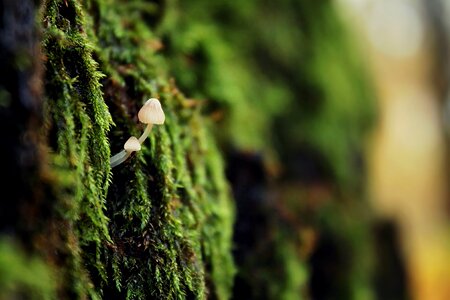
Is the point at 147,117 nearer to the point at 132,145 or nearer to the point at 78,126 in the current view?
the point at 132,145

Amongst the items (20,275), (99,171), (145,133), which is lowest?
(20,275)

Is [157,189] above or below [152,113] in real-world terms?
below

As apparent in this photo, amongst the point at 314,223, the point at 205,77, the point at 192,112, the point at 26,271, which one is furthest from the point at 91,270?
the point at 314,223

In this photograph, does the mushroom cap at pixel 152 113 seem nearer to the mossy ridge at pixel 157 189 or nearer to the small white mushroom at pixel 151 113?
the small white mushroom at pixel 151 113

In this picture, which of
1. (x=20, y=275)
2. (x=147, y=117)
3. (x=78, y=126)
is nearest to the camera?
(x=20, y=275)

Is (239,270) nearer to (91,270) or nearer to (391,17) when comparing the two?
(91,270)

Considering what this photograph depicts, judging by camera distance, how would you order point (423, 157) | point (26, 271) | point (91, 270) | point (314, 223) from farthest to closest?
point (423, 157), point (314, 223), point (91, 270), point (26, 271)

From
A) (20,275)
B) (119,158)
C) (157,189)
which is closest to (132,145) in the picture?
(119,158)

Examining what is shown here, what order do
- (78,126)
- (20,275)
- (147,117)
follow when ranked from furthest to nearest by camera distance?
(147,117), (78,126), (20,275)

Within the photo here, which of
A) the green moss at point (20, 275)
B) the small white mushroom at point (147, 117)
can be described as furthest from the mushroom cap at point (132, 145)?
the green moss at point (20, 275)
